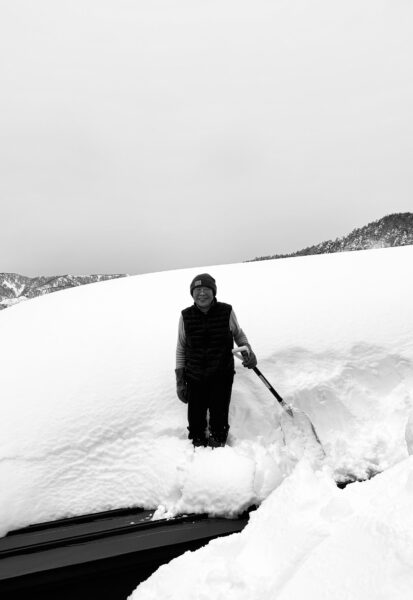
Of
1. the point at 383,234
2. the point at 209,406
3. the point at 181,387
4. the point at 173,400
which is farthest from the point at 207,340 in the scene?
the point at 383,234

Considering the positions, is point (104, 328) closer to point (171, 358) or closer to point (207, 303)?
point (171, 358)

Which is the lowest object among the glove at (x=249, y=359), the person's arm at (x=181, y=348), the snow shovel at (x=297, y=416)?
the snow shovel at (x=297, y=416)

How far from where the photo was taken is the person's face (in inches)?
98.9

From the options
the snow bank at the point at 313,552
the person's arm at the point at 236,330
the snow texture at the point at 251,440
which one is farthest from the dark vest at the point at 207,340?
the snow bank at the point at 313,552

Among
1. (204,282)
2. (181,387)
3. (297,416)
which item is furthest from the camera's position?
(297,416)

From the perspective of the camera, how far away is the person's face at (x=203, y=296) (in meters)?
2.51

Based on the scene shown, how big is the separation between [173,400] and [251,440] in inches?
28.4

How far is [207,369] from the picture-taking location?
257 cm

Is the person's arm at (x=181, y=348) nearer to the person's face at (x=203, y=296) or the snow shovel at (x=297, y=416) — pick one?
the person's face at (x=203, y=296)

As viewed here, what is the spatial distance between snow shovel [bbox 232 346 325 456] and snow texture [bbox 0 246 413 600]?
89mm

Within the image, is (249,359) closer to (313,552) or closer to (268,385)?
(268,385)

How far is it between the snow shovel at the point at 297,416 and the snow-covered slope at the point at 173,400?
10 cm

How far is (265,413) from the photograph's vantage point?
2.85m

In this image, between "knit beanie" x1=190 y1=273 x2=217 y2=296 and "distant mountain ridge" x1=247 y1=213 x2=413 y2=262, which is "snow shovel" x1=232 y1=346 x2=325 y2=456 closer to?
"knit beanie" x1=190 y1=273 x2=217 y2=296
